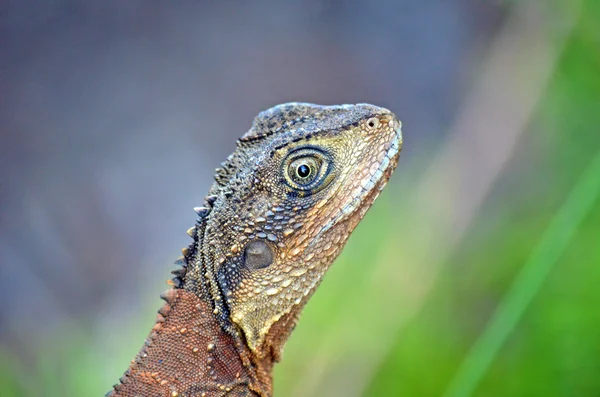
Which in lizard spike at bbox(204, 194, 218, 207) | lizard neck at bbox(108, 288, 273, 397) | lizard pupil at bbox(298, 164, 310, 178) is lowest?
lizard neck at bbox(108, 288, 273, 397)

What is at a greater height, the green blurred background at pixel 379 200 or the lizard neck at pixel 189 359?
the green blurred background at pixel 379 200

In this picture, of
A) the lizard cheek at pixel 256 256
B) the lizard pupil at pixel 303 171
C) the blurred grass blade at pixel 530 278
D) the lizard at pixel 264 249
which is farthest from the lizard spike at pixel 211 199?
the blurred grass blade at pixel 530 278

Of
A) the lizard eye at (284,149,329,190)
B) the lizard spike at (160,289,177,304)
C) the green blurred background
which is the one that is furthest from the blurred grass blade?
the lizard spike at (160,289,177,304)

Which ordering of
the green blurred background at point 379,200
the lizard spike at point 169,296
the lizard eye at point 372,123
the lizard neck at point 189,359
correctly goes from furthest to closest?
1. the green blurred background at point 379,200
2. the lizard eye at point 372,123
3. the lizard spike at point 169,296
4. the lizard neck at point 189,359

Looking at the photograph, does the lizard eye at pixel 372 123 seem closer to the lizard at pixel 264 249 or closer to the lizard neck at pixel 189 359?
the lizard at pixel 264 249

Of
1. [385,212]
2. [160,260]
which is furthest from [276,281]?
[160,260]

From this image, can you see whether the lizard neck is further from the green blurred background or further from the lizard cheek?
the green blurred background

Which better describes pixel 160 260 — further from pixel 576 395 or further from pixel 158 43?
pixel 576 395
